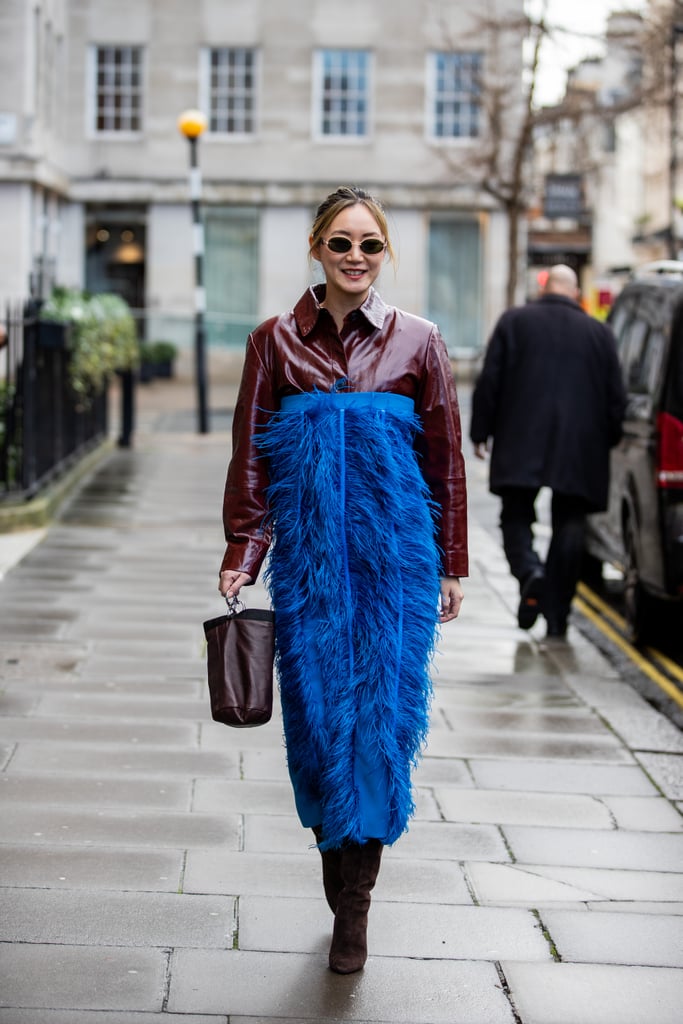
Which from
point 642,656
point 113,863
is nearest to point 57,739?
point 113,863

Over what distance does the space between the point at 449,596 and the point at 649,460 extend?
14.7 ft

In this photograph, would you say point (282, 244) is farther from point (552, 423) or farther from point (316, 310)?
point (316, 310)

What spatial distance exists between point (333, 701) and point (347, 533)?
16.1 inches

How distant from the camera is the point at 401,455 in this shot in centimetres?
402

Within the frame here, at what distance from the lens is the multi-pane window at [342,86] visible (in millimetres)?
34812

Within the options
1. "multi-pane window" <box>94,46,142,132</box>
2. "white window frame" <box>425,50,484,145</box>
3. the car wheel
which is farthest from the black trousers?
"multi-pane window" <box>94,46,142,132</box>

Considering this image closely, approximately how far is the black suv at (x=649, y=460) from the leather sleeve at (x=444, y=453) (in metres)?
4.07

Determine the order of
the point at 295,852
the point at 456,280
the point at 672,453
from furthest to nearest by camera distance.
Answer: the point at 456,280, the point at 672,453, the point at 295,852

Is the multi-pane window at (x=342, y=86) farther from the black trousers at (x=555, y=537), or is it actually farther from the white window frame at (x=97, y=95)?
the black trousers at (x=555, y=537)

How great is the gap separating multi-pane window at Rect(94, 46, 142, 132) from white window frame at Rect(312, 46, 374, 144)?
147 inches

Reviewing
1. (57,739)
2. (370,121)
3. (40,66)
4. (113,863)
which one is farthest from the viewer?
(370,121)

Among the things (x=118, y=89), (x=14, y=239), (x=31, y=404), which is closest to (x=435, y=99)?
(x=118, y=89)

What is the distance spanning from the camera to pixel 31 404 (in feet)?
38.2

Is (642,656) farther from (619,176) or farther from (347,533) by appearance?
(619,176)
